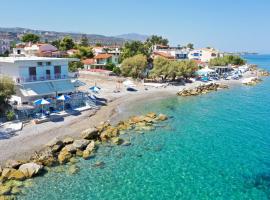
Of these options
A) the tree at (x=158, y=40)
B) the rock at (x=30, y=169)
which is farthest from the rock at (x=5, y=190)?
the tree at (x=158, y=40)

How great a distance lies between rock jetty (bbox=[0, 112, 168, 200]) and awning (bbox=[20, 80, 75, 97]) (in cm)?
912

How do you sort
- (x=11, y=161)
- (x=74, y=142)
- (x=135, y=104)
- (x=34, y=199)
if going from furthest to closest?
(x=135, y=104) < (x=74, y=142) < (x=11, y=161) < (x=34, y=199)

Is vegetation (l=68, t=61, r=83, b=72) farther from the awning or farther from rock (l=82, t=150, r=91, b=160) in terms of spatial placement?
rock (l=82, t=150, r=91, b=160)

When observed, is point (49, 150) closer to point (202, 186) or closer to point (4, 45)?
point (202, 186)

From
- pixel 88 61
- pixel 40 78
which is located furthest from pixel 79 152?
pixel 88 61

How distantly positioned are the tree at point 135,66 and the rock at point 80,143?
41195 millimetres

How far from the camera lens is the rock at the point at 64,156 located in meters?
24.6

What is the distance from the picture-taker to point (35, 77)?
3678 centimetres

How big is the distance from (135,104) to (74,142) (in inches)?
822

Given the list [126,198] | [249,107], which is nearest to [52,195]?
[126,198]

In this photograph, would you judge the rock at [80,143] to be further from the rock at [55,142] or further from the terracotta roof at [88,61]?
the terracotta roof at [88,61]

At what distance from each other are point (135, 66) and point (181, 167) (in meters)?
45.2

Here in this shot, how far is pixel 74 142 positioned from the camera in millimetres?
27516

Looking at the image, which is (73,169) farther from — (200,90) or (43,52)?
(43,52)
